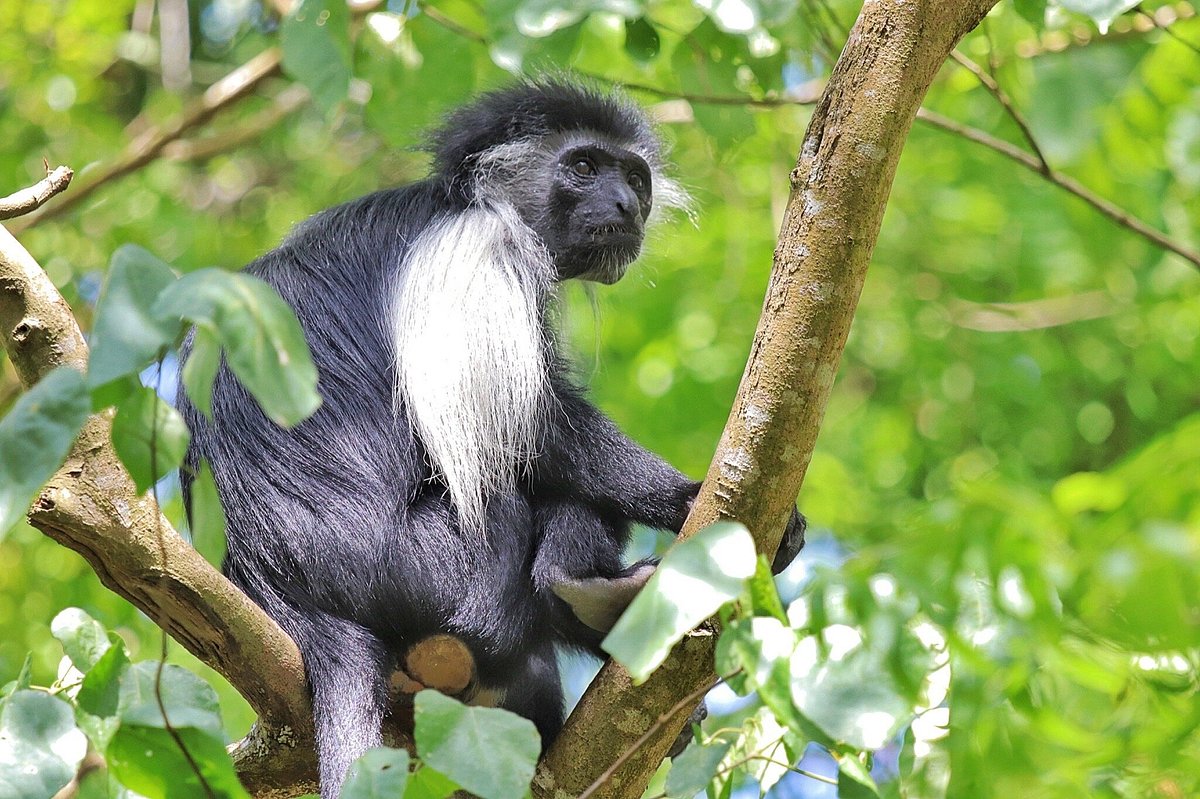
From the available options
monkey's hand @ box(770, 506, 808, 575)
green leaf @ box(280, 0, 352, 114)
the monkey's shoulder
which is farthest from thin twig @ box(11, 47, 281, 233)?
monkey's hand @ box(770, 506, 808, 575)

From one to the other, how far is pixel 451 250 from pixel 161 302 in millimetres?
1890

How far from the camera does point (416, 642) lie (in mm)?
2775

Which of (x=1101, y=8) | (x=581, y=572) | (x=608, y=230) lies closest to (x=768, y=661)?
(x=581, y=572)

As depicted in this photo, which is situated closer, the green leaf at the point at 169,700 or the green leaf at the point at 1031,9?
the green leaf at the point at 169,700

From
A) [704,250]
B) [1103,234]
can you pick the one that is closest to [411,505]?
[704,250]

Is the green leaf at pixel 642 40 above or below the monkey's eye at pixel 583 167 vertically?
above

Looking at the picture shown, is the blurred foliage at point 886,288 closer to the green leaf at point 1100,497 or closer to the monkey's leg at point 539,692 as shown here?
the green leaf at point 1100,497

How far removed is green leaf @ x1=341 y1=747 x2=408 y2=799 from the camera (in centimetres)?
149

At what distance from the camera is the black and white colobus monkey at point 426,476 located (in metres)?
2.69

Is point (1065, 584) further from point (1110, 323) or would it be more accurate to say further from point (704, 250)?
point (1110, 323)

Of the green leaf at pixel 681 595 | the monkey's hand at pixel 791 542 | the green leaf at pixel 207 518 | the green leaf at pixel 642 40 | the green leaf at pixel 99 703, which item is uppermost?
the green leaf at pixel 207 518

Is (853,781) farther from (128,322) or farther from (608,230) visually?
(608,230)

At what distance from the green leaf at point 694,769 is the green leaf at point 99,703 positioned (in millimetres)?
772

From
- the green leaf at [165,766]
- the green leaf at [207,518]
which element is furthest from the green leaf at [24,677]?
the green leaf at [207,518]
